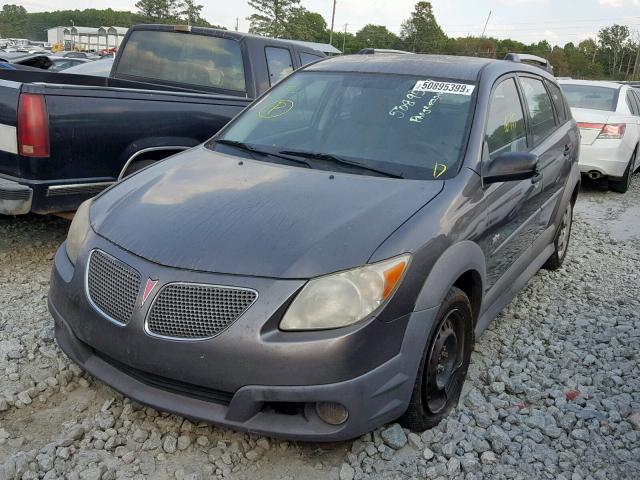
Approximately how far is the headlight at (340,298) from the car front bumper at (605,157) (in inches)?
277

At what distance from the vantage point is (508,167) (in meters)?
3.17

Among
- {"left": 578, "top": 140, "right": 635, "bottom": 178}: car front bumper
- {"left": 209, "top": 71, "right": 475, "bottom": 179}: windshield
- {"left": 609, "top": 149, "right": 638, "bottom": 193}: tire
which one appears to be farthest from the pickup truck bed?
{"left": 609, "top": 149, "right": 638, "bottom": 193}: tire

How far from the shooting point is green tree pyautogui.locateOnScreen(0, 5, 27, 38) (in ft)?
365

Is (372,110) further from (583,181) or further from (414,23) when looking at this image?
(414,23)

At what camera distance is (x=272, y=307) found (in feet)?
7.66

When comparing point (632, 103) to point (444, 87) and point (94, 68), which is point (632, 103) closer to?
point (444, 87)

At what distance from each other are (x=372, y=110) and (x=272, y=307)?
1652mm

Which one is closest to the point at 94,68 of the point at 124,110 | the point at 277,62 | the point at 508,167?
the point at 277,62

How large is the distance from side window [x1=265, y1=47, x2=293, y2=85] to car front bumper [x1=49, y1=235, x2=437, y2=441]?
13.1ft

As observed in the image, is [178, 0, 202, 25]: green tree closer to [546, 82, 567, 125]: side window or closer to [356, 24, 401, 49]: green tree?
[356, 24, 401, 49]: green tree

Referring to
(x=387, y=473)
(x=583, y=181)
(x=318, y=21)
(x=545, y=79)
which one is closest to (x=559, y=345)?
(x=387, y=473)

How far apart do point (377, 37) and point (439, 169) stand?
8789 cm

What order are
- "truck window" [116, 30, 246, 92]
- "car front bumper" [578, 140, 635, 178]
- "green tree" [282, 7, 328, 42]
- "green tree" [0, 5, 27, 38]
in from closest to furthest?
"truck window" [116, 30, 246, 92] < "car front bumper" [578, 140, 635, 178] < "green tree" [282, 7, 328, 42] < "green tree" [0, 5, 27, 38]

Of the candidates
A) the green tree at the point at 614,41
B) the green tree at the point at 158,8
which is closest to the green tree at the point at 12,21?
the green tree at the point at 158,8
